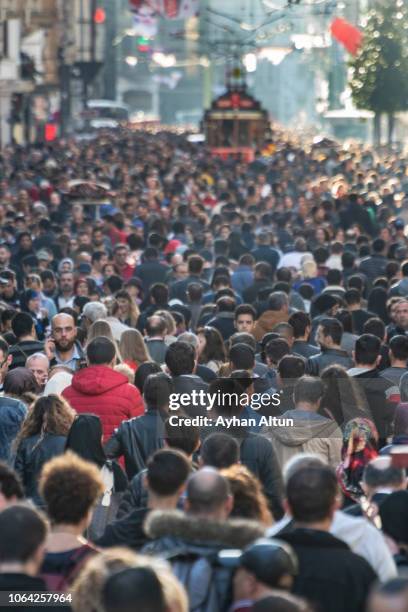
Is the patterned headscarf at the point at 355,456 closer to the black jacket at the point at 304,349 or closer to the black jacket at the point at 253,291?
the black jacket at the point at 304,349

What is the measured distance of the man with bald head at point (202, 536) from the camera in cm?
660

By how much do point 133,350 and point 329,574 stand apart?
6.74 m

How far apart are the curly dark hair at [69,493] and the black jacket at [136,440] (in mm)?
2665

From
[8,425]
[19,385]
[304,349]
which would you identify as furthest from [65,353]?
[8,425]

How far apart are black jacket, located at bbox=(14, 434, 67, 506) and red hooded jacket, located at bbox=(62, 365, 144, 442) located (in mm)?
1057

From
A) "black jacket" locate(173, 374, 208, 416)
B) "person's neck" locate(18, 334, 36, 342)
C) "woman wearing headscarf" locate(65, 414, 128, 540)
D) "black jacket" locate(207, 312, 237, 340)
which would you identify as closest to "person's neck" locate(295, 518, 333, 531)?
"woman wearing headscarf" locate(65, 414, 128, 540)

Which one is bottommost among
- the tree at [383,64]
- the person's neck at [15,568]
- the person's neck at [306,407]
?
the person's neck at [306,407]

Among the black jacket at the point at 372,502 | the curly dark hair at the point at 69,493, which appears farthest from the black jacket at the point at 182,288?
the curly dark hair at the point at 69,493

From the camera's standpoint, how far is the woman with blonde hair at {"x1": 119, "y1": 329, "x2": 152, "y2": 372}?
43.3ft

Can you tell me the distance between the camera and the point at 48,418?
9711 mm

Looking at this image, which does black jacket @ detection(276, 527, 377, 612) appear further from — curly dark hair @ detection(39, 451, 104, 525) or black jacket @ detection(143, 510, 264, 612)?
curly dark hair @ detection(39, 451, 104, 525)

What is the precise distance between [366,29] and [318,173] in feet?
68.8

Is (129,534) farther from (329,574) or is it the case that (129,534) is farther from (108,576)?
(108,576)

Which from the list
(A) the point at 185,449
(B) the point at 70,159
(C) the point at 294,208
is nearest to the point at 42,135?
(B) the point at 70,159
